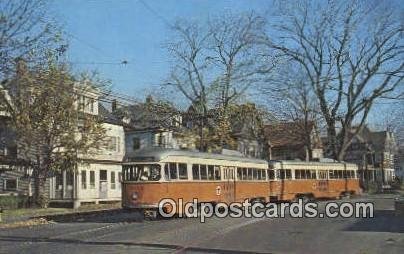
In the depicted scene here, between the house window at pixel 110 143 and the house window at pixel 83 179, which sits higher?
the house window at pixel 110 143

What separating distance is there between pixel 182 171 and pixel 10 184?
89.1ft

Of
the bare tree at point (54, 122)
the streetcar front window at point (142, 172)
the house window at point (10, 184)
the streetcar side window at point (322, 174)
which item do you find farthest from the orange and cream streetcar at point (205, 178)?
the house window at point (10, 184)

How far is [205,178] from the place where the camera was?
2850 cm

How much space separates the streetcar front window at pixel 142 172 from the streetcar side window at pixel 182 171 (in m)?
1.23

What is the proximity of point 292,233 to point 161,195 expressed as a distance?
292 inches

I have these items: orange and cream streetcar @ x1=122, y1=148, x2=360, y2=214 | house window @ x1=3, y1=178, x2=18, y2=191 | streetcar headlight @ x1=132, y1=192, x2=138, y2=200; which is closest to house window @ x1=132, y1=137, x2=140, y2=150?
house window @ x1=3, y1=178, x2=18, y2=191

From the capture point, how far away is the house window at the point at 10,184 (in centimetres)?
4988

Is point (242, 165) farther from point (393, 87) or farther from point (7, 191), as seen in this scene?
Answer: point (393, 87)

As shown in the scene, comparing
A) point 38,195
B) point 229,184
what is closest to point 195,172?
point 229,184

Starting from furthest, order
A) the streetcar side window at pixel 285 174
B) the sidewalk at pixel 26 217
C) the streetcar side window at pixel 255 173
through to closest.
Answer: the streetcar side window at pixel 285 174, the streetcar side window at pixel 255 173, the sidewalk at pixel 26 217

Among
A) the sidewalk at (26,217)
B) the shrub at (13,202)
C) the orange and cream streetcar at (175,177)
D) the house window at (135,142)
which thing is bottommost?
the sidewalk at (26,217)

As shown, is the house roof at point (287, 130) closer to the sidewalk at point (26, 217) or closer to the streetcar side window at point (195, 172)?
the sidewalk at point (26, 217)

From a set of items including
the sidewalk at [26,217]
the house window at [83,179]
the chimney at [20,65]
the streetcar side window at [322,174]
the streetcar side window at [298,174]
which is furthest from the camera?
the house window at [83,179]

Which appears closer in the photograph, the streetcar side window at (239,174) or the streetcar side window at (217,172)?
the streetcar side window at (217,172)
